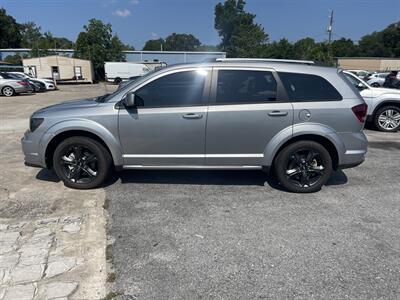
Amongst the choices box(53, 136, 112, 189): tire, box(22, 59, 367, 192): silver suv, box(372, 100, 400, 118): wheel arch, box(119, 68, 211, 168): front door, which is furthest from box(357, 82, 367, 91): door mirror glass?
box(53, 136, 112, 189): tire

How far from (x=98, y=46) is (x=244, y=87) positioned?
52.3m

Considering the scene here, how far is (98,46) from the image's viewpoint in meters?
52.1

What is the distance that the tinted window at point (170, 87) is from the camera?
4.66m

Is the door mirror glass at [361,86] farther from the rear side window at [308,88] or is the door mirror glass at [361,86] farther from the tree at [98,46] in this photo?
the tree at [98,46]

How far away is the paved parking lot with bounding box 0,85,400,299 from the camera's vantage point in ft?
9.48

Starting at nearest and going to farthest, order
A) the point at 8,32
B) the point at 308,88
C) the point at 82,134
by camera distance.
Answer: the point at 308,88, the point at 82,134, the point at 8,32

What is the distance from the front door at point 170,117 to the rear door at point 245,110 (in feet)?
0.51

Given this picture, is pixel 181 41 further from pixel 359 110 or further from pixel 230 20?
pixel 359 110

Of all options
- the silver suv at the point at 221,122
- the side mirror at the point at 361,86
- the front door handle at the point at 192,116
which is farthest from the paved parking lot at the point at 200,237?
the side mirror at the point at 361,86

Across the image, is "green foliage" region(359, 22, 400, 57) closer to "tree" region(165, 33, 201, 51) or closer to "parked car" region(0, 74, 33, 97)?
"tree" region(165, 33, 201, 51)

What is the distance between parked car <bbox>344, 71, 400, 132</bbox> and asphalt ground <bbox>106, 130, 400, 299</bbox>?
4619mm

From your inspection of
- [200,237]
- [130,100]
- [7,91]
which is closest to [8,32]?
[7,91]

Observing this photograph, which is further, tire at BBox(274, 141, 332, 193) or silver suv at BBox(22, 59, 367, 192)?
tire at BBox(274, 141, 332, 193)

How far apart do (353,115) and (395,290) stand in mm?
2500
